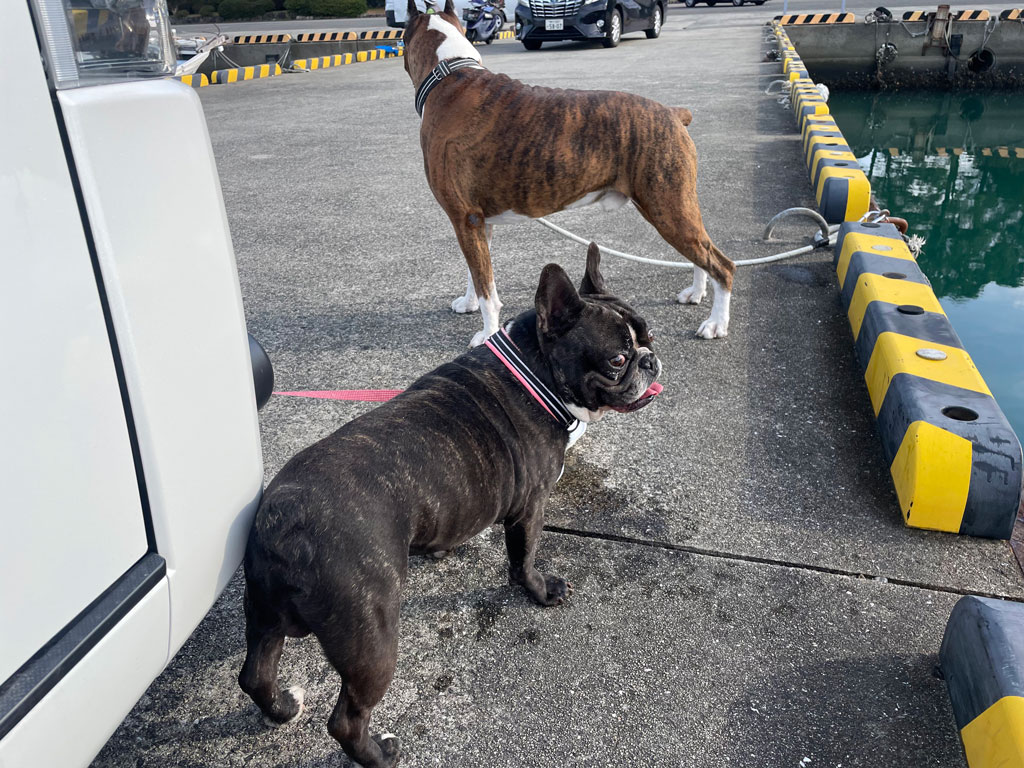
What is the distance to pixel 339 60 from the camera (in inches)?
744

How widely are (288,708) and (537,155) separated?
2778 millimetres

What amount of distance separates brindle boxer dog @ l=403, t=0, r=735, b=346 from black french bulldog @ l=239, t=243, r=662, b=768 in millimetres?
1448

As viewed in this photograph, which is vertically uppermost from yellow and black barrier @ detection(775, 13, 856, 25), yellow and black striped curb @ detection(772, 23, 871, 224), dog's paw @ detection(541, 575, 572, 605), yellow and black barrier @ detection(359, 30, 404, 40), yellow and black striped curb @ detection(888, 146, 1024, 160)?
yellow and black barrier @ detection(775, 13, 856, 25)

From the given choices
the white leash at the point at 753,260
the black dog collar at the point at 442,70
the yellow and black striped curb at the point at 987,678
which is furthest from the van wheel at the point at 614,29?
the yellow and black striped curb at the point at 987,678

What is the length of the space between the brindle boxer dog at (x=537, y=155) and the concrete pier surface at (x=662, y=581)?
1.94ft

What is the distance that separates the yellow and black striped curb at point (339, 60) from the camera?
58.2 ft

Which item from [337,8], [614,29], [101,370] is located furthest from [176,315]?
[337,8]

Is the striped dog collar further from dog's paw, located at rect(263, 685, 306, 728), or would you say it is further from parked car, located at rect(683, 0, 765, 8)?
parked car, located at rect(683, 0, 765, 8)

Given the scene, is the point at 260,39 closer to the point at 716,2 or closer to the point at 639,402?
the point at 716,2

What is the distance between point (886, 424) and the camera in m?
3.08

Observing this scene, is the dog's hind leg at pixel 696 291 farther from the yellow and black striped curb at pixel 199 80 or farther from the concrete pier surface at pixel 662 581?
the yellow and black striped curb at pixel 199 80

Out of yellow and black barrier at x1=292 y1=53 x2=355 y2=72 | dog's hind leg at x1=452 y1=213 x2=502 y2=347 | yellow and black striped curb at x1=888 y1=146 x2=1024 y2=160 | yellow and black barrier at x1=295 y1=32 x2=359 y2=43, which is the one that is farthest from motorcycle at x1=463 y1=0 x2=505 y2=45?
dog's hind leg at x1=452 y1=213 x2=502 y2=347

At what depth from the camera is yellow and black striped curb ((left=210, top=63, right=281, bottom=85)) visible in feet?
52.2

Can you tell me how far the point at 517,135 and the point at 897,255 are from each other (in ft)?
7.23
